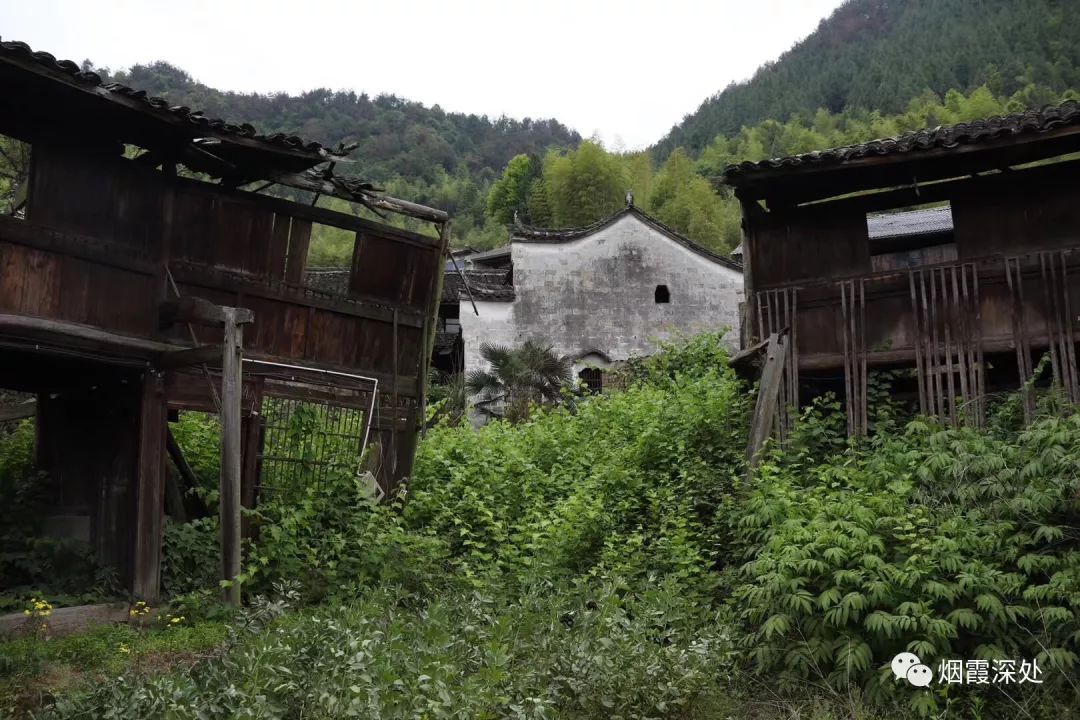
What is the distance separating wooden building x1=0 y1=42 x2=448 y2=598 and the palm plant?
8831mm

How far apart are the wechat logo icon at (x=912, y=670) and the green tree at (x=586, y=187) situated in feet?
98.5

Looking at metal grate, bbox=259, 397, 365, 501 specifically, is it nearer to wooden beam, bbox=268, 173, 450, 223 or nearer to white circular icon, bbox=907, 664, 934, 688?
wooden beam, bbox=268, 173, 450, 223

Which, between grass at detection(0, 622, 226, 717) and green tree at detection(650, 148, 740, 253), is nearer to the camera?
grass at detection(0, 622, 226, 717)

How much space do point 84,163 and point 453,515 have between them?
5.53 meters

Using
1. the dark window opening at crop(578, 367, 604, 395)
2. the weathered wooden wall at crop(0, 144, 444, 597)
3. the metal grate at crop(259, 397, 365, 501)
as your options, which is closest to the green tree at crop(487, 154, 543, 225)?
the dark window opening at crop(578, 367, 604, 395)

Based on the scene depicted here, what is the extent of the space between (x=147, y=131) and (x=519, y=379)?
12.1 metres

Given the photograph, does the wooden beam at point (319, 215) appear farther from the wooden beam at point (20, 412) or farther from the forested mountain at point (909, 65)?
the forested mountain at point (909, 65)

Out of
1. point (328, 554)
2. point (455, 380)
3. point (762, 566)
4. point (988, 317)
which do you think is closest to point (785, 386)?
point (988, 317)

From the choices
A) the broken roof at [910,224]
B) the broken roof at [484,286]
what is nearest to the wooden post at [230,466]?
the broken roof at [910,224]

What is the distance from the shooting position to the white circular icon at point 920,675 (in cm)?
771

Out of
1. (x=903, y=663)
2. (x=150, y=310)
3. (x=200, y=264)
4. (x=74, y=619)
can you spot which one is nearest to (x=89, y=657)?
(x=74, y=619)

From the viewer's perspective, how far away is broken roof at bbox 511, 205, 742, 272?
26781 mm

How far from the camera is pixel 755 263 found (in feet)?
42.8

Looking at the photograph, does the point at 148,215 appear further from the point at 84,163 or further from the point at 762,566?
the point at 762,566
